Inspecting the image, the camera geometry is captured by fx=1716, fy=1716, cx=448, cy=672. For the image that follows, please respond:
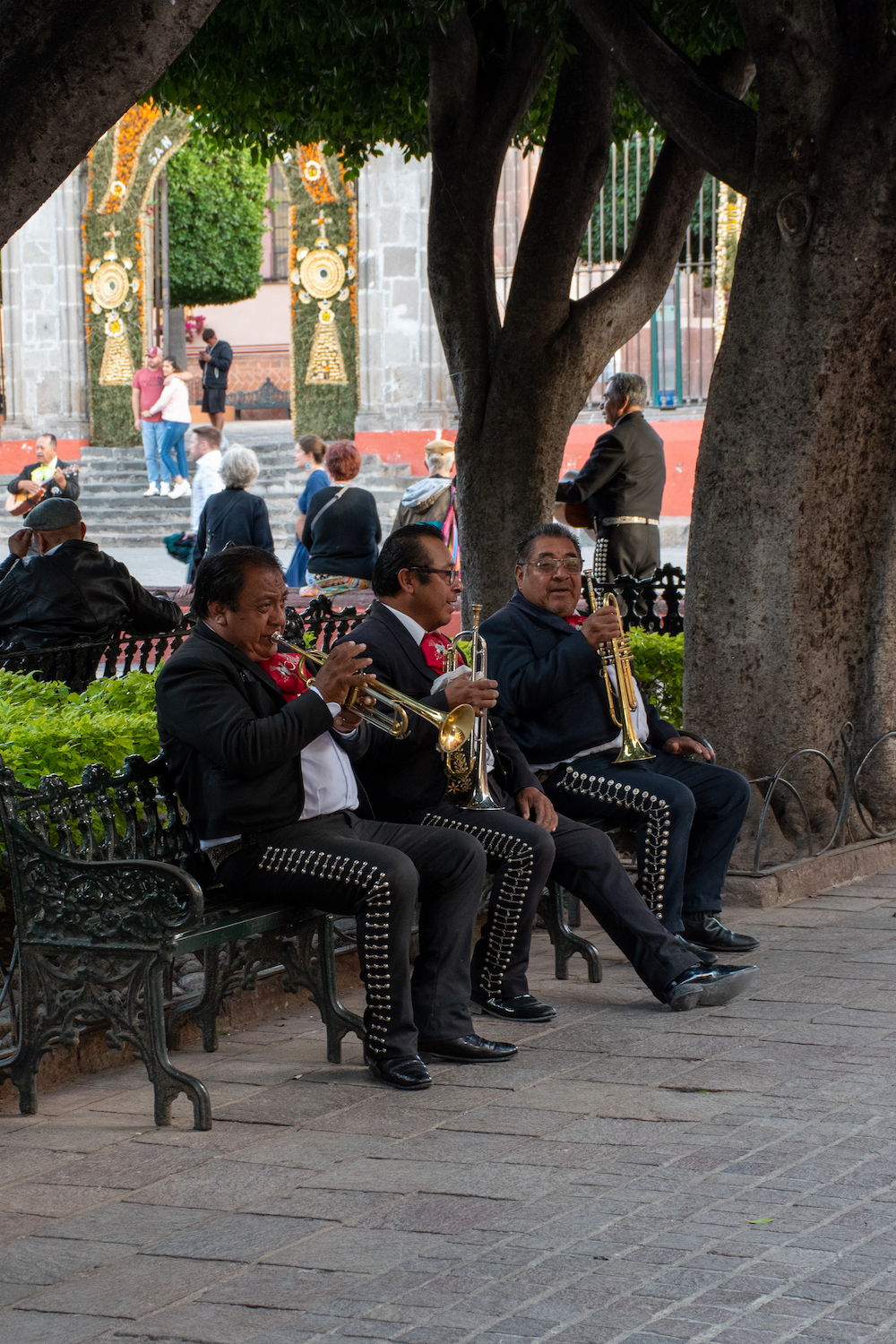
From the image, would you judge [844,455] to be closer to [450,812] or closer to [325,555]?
[450,812]

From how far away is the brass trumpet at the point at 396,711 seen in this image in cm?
498

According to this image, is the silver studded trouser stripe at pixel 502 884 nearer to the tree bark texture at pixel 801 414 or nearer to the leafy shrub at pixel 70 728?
the leafy shrub at pixel 70 728

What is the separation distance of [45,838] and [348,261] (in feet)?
68.1

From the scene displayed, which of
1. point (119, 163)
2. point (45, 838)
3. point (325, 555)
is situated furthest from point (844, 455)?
point (119, 163)

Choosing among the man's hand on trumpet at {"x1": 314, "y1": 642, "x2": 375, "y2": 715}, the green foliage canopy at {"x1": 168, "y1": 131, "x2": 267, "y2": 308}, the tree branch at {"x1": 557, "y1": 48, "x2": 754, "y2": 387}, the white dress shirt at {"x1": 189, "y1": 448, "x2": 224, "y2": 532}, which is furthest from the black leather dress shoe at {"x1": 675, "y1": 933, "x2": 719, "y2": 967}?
the green foliage canopy at {"x1": 168, "y1": 131, "x2": 267, "y2": 308}

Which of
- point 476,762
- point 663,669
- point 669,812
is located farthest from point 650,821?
point 663,669

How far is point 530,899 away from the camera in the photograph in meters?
5.41

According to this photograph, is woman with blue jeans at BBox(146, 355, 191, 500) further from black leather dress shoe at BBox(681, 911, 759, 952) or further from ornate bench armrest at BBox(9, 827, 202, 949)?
ornate bench armrest at BBox(9, 827, 202, 949)

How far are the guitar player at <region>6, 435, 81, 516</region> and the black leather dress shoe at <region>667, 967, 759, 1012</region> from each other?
973 cm

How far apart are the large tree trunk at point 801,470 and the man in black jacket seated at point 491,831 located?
6.20 ft

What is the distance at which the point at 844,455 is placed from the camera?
705 cm

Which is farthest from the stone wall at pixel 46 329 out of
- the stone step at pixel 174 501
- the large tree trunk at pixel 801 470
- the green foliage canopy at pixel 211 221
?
the large tree trunk at pixel 801 470

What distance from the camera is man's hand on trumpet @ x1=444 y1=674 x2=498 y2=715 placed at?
207 inches

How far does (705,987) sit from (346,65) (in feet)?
19.5
